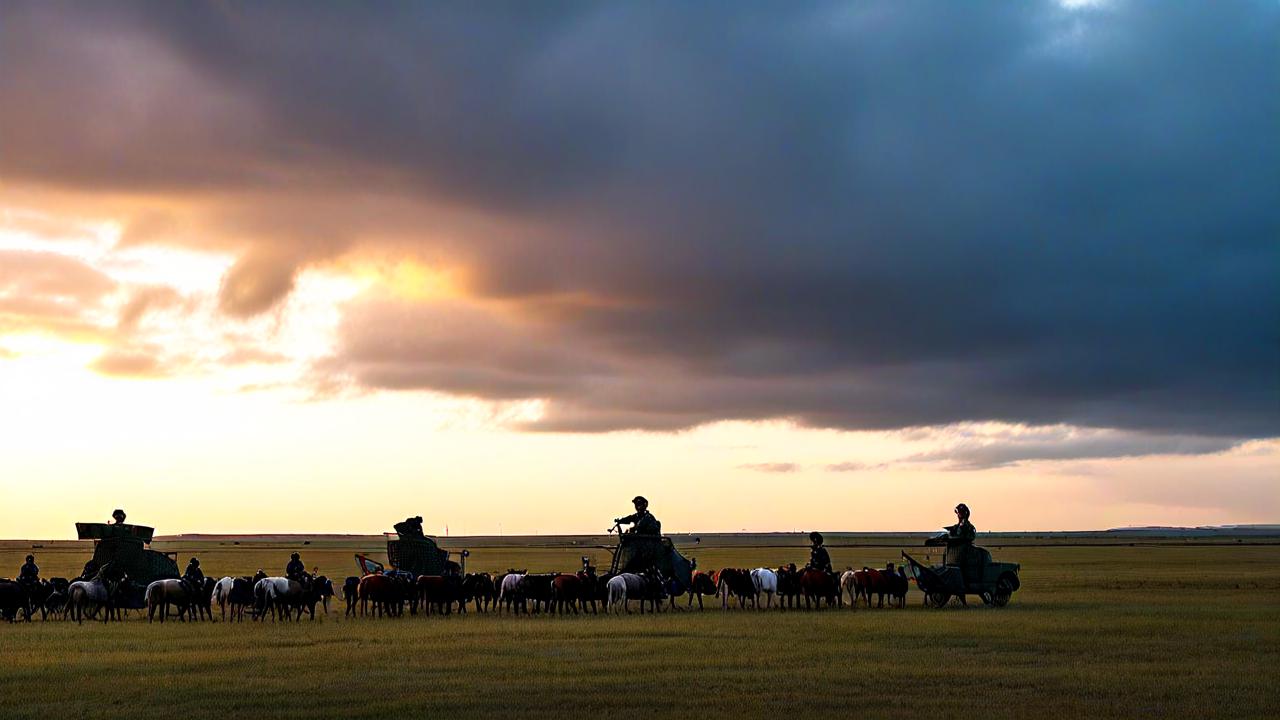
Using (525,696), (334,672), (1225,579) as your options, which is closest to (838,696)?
(525,696)

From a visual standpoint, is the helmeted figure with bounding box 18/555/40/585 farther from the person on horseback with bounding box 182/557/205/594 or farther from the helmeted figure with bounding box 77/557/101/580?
the person on horseback with bounding box 182/557/205/594

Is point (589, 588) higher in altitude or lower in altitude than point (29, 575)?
lower

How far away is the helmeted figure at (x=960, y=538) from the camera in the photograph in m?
40.5

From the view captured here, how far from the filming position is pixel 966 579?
4091 centimetres

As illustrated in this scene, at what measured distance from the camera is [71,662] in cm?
2552

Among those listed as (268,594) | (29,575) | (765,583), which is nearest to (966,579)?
(765,583)

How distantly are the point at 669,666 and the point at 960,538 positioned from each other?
19.1 meters

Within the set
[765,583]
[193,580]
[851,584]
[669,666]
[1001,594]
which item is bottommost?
[669,666]

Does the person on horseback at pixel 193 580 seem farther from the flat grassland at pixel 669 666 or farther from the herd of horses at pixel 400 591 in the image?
the flat grassland at pixel 669 666

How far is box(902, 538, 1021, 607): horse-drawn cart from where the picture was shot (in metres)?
40.6

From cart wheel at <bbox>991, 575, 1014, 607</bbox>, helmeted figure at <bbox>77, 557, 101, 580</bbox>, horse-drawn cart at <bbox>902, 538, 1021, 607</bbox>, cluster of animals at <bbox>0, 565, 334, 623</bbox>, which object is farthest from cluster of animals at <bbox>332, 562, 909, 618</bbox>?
helmeted figure at <bbox>77, 557, 101, 580</bbox>

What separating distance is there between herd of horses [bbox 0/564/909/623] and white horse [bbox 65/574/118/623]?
0.09 feet

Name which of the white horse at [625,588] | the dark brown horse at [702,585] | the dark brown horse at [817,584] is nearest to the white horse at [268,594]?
the white horse at [625,588]

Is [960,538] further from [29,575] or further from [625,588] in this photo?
[29,575]
